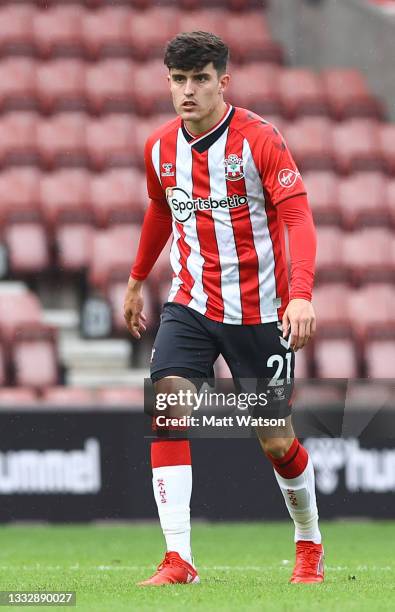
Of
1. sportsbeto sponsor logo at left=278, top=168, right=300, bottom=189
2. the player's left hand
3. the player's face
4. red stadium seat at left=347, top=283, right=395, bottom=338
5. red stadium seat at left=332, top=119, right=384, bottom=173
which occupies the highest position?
red stadium seat at left=332, top=119, right=384, bottom=173

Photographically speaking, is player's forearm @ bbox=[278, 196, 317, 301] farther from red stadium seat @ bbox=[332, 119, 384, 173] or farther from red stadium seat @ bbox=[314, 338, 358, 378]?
red stadium seat @ bbox=[332, 119, 384, 173]

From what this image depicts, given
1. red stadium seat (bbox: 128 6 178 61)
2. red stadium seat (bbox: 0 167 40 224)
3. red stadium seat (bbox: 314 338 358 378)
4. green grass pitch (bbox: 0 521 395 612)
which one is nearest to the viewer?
green grass pitch (bbox: 0 521 395 612)

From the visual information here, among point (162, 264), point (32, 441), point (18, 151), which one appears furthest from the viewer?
point (18, 151)

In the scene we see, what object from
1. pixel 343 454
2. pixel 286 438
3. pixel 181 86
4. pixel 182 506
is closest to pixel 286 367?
pixel 286 438

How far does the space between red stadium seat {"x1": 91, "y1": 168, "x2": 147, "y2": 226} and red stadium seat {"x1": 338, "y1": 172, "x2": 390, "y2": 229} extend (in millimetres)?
1739

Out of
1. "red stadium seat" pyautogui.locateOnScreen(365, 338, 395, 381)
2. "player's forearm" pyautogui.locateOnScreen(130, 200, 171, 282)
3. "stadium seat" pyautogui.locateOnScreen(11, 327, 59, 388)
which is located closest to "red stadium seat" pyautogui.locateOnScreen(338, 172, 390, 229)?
"red stadium seat" pyautogui.locateOnScreen(365, 338, 395, 381)

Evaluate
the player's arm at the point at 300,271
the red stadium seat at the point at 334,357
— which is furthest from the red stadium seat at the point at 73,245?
the player's arm at the point at 300,271

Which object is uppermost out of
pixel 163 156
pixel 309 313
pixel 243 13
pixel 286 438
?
pixel 243 13

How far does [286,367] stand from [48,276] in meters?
5.94

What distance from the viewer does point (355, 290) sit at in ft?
35.9

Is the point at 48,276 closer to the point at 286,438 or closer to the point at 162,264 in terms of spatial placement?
the point at 162,264

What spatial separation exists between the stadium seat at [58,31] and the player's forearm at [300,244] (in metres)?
8.06

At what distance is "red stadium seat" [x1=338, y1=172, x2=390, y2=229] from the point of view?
11516 mm

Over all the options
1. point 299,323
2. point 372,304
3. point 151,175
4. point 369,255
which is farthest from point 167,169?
point 369,255
